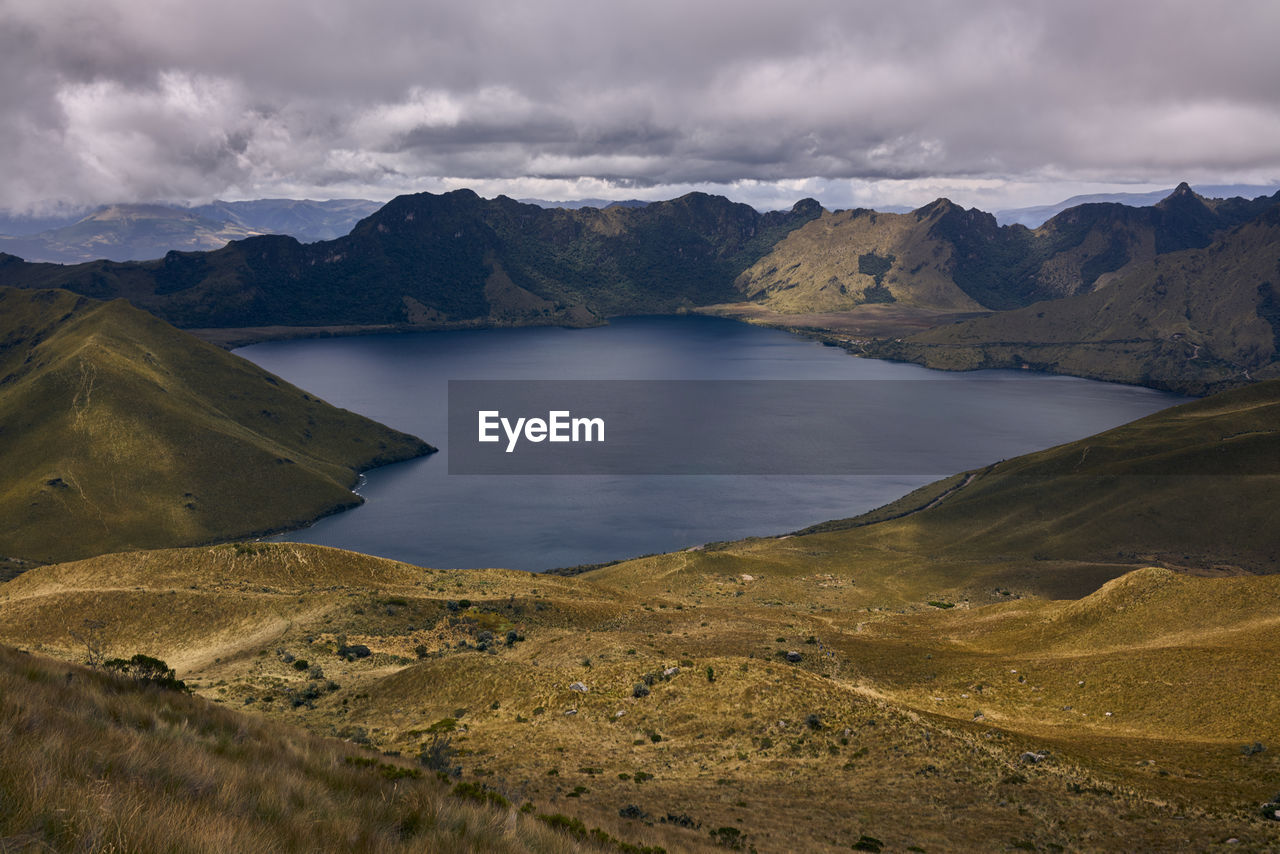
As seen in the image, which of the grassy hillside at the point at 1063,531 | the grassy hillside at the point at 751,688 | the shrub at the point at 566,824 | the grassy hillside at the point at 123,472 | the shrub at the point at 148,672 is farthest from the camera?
the grassy hillside at the point at 123,472

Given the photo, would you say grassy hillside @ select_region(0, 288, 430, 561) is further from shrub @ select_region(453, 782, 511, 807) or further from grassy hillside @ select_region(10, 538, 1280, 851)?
shrub @ select_region(453, 782, 511, 807)

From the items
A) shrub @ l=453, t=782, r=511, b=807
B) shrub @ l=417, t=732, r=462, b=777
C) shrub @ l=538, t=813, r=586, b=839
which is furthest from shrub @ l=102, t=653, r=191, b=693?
shrub @ l=538, t=813, r=586, b=839

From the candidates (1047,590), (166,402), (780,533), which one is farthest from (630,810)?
(166,402)

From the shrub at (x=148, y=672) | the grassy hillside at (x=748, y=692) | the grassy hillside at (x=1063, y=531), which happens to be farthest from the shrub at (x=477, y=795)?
the grassy hillside at (x=1063, y=531)

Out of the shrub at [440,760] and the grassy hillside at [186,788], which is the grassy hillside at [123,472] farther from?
A: the grassy hillside at [186,788]

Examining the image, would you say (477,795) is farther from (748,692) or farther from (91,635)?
(91,635)

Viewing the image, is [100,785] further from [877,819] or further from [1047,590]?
[1047,590]

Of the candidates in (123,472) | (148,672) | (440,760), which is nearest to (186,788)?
(440,760)

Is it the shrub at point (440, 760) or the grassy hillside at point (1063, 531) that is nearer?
the shrub at point (440, 760)
